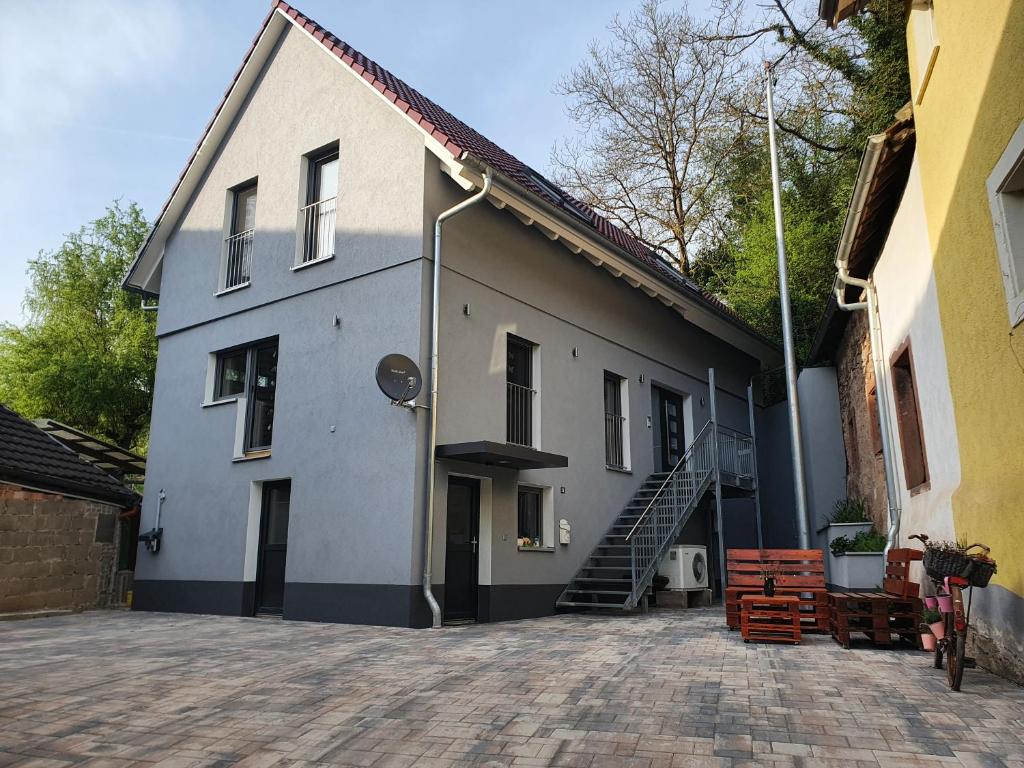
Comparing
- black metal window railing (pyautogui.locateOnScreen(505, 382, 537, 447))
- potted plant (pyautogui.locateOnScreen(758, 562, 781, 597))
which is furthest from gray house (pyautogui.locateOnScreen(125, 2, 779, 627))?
potted plant (pyautogui.locateOnScreen(758, 562, 781, 597))

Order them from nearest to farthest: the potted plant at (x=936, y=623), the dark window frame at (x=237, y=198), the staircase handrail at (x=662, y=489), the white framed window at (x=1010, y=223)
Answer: the white framed window at (x=1010, y=223)
the potted plant at (x=936, y=623)
the staircase handrail at (x=662, y=489)
the dark window frame at (x=237, y=198)

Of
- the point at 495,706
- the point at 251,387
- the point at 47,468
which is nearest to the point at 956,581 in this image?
the point at 495,706

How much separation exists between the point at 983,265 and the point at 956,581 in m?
2.12

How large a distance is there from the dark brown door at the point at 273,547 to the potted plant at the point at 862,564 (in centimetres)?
728

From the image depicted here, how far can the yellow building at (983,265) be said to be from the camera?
459cm

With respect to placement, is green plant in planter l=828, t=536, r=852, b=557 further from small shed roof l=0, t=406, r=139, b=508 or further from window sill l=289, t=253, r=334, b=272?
small shed roof l=0, t=406, r=139, b=508

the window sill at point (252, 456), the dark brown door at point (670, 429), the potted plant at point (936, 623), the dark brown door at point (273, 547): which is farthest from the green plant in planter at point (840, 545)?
the window sill at point (252, 456)

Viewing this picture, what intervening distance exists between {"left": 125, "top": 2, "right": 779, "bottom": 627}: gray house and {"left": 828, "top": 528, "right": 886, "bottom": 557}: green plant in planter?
2.31m

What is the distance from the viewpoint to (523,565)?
10.3m

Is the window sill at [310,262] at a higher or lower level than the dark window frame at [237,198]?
lower

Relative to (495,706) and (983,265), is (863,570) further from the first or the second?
(495,706)

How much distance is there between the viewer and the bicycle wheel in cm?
452

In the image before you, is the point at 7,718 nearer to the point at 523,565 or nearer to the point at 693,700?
the point at 693,700

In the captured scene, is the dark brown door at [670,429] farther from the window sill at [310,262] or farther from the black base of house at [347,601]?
the window sill at [310,262]
